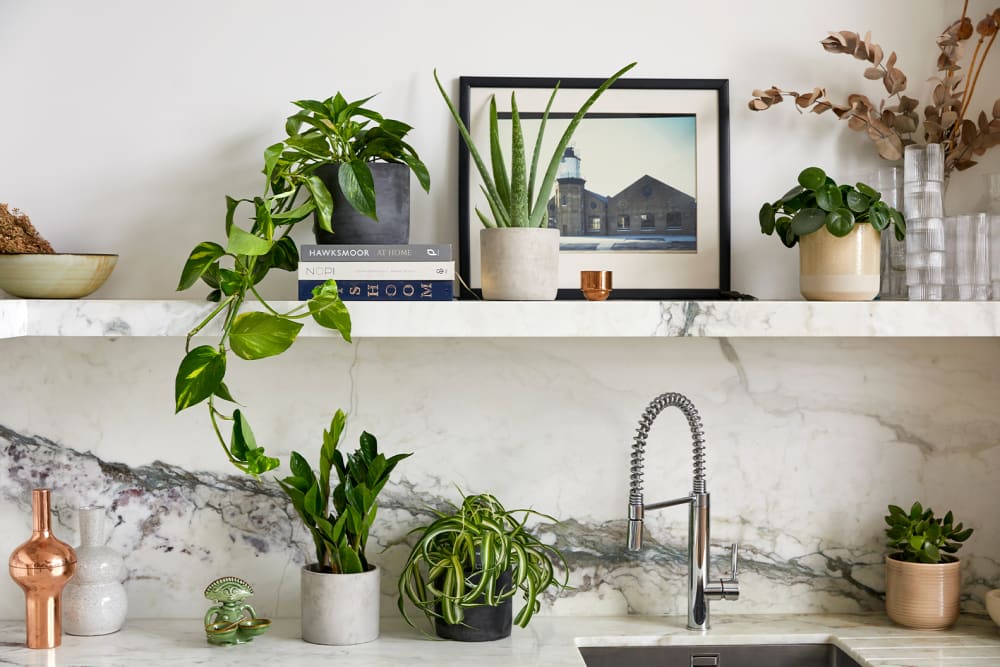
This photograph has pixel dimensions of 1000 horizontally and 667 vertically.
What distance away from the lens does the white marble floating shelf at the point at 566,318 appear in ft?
4.78

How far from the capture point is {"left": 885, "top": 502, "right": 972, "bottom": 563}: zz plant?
1639 mm

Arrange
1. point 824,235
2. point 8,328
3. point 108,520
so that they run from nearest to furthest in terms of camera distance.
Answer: point 8,328 → point 824,235 → point 108,520

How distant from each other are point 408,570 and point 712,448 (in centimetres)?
59

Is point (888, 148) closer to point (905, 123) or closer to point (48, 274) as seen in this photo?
point (905, 123)

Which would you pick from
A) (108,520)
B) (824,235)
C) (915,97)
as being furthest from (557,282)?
(108,520)

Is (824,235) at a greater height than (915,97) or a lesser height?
lesser

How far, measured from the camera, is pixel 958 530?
1.64m

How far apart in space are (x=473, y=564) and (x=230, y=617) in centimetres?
40

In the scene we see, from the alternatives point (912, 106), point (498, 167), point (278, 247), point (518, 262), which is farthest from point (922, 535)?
point (278, 247)

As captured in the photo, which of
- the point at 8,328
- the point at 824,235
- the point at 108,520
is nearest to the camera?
the point at 8,328

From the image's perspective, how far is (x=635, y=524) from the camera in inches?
63.2

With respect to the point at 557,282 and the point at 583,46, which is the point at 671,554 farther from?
the point at 583,46

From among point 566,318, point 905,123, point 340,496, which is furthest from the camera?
point 905,123

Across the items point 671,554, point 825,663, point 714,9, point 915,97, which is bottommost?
point 825,663
